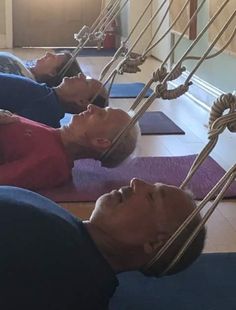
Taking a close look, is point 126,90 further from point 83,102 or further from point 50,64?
point 83,102

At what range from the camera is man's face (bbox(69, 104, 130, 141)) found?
6.83 ft

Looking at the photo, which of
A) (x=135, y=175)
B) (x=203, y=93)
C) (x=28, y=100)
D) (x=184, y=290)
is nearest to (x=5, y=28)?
(x=203, y=93)

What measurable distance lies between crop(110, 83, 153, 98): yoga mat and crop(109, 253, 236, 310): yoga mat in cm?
218

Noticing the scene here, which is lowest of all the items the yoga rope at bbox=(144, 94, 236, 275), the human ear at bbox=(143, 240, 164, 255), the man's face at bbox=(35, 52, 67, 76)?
the man's face at bbox=(35, 52, 67, 76)

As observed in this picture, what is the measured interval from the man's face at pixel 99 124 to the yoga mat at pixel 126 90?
5.35 ft

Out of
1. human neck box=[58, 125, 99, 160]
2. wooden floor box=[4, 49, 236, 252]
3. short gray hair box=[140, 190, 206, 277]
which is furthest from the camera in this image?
human neck box=[58, 125, 99, 160]

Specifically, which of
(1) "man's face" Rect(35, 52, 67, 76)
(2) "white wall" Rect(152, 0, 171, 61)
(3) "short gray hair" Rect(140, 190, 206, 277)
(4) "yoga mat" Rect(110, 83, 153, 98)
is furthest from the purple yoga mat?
(2) "white wall" Rect(152, 0, 171, 61)

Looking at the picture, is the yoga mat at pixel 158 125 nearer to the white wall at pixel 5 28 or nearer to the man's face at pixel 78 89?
the man's face at pixel 78 89

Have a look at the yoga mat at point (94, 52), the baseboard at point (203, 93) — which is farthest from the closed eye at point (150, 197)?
the yoga mat at point (94, 52)

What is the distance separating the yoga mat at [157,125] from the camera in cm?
294

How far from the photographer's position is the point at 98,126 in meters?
2.09

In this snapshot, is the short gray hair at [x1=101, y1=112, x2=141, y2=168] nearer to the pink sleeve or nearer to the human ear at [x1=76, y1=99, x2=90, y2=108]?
the pink sleeve

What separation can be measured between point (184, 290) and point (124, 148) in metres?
0.65

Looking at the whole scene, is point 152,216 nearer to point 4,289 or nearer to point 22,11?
point 4,289
